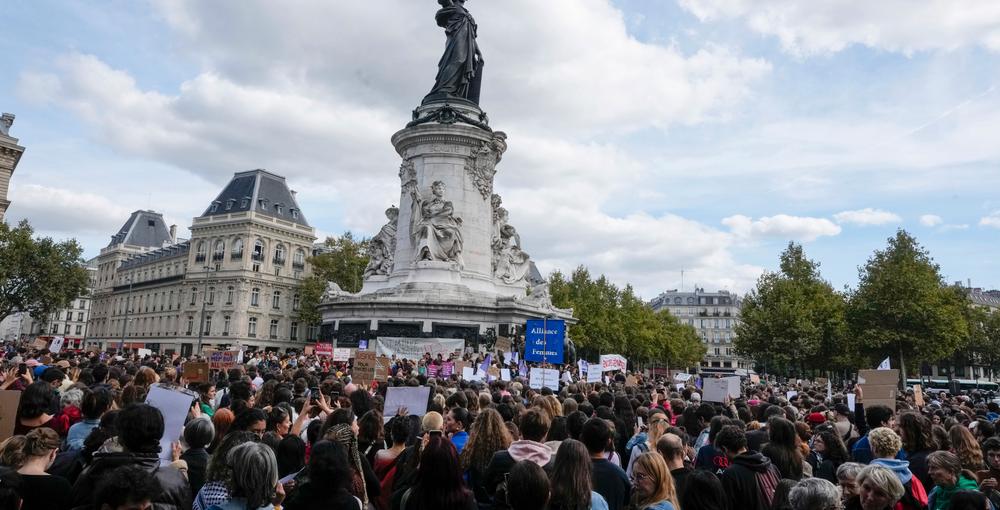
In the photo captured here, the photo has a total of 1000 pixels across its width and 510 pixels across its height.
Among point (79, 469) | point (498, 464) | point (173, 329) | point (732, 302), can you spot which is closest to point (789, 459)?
point (498, 464)

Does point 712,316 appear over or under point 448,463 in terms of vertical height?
over

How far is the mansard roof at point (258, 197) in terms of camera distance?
271 ft

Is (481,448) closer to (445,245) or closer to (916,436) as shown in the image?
(916,436)

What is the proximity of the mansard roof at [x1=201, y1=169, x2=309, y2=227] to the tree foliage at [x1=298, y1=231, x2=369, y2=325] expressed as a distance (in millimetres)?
11994

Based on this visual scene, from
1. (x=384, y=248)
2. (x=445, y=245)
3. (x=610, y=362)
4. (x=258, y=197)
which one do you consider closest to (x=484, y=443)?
(x=610, y=362)

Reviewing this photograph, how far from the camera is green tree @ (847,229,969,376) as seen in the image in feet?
153

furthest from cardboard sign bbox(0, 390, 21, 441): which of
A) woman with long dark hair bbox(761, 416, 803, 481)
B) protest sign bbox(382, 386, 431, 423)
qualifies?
woman with long dark hair bbox(761, 416, 803, 481)

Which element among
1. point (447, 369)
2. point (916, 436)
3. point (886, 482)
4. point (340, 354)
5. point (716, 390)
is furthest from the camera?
point (340, 354)

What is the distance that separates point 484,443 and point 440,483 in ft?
4.76

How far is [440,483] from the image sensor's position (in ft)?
16.2

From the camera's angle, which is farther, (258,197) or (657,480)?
(258,197)

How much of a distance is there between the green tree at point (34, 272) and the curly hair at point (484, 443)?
55.4 meters

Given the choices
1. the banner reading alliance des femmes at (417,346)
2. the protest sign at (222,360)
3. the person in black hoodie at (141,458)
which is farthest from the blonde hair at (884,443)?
the banner reading alliance des femmes at (417,346)

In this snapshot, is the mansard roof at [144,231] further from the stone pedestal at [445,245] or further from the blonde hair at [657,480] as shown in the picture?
the blonde hair at [657,480]
